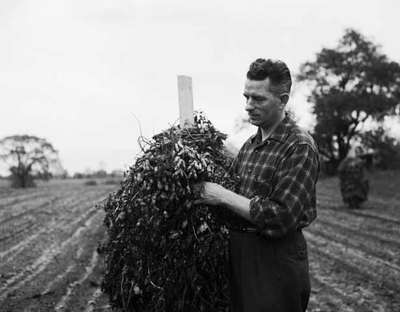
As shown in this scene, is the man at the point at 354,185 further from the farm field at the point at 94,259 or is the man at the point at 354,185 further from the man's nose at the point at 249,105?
the man's nose at the point at 249,105

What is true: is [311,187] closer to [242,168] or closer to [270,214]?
[270,214]

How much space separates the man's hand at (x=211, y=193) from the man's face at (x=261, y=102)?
0.49 metres

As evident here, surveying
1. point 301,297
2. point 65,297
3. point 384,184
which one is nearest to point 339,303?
point 65,297

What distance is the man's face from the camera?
304cm

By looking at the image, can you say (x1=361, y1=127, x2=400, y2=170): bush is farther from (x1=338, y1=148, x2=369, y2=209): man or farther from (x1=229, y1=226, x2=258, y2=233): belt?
(x1=229, y1=226, x2=258, y2=233): belt

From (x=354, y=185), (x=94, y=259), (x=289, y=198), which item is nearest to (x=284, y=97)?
(x=289, y=198)

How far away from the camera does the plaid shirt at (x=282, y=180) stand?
9.37ft

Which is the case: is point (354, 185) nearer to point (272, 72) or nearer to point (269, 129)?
point (269, 129)

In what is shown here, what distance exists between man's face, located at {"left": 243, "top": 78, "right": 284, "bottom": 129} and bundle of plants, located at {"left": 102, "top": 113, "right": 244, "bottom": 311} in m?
0.43

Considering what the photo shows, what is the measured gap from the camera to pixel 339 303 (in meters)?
7.86

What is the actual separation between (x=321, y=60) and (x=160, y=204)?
113 ft

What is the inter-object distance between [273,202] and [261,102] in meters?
→ 0.60

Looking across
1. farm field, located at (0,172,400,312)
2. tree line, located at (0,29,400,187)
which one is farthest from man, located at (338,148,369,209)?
tree line, located at (0,29,400,187)

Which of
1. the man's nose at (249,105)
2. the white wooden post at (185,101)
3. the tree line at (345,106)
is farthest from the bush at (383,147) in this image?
the man's nose at (249,105)
